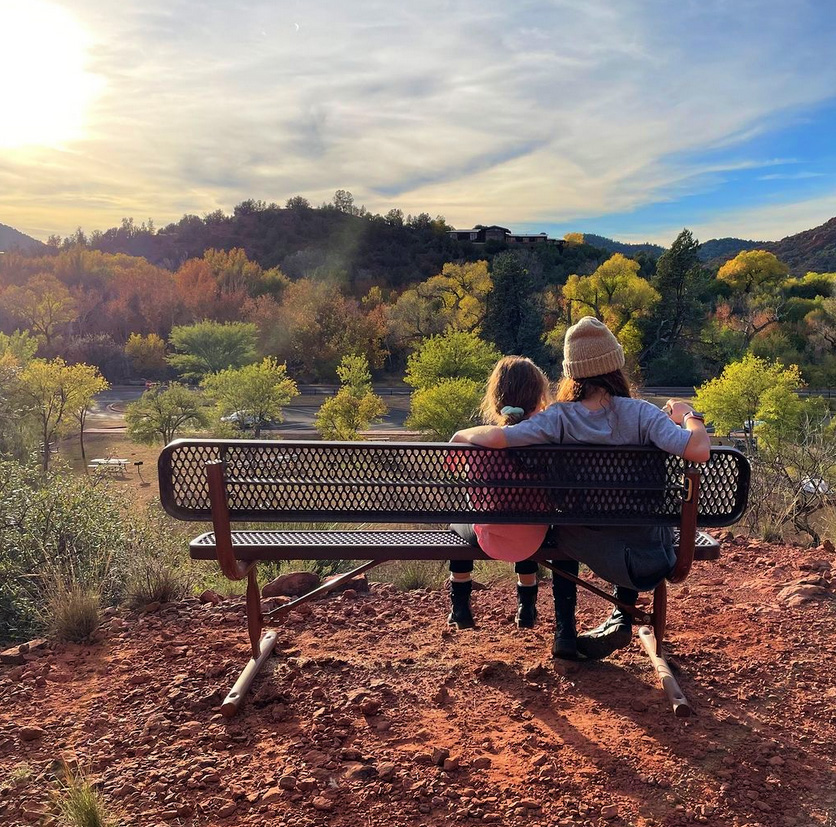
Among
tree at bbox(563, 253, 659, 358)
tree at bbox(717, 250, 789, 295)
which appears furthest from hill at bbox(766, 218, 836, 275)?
tree at bbox(563, 253, 659, 358)

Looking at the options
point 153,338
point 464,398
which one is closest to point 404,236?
point 153,338

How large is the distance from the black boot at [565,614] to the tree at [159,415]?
108ft

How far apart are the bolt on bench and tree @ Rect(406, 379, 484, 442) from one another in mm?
28644

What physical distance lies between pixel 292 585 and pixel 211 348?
156ft

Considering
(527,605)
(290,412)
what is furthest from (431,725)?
(290,412)

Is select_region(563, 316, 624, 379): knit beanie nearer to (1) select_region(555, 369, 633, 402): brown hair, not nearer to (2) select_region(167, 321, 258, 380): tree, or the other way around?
(1) select_region(555, 369, 633, 402): brown hair

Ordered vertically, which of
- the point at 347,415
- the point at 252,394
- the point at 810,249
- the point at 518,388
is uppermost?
the point at 810,249

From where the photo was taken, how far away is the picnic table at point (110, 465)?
3029 cm

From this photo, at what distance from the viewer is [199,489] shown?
267 cm

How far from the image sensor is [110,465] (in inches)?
1209

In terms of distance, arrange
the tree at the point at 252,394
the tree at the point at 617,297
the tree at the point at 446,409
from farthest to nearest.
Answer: the tree at the point at 617,297 < the tree at the point at 252,394 < the tree at the point at 446,409

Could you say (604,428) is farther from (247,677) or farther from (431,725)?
(247,677)

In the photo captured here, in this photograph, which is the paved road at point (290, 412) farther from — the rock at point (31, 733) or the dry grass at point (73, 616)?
the rock at point (31, 733)

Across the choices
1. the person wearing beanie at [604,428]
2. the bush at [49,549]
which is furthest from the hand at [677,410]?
the bush at [49,549]
